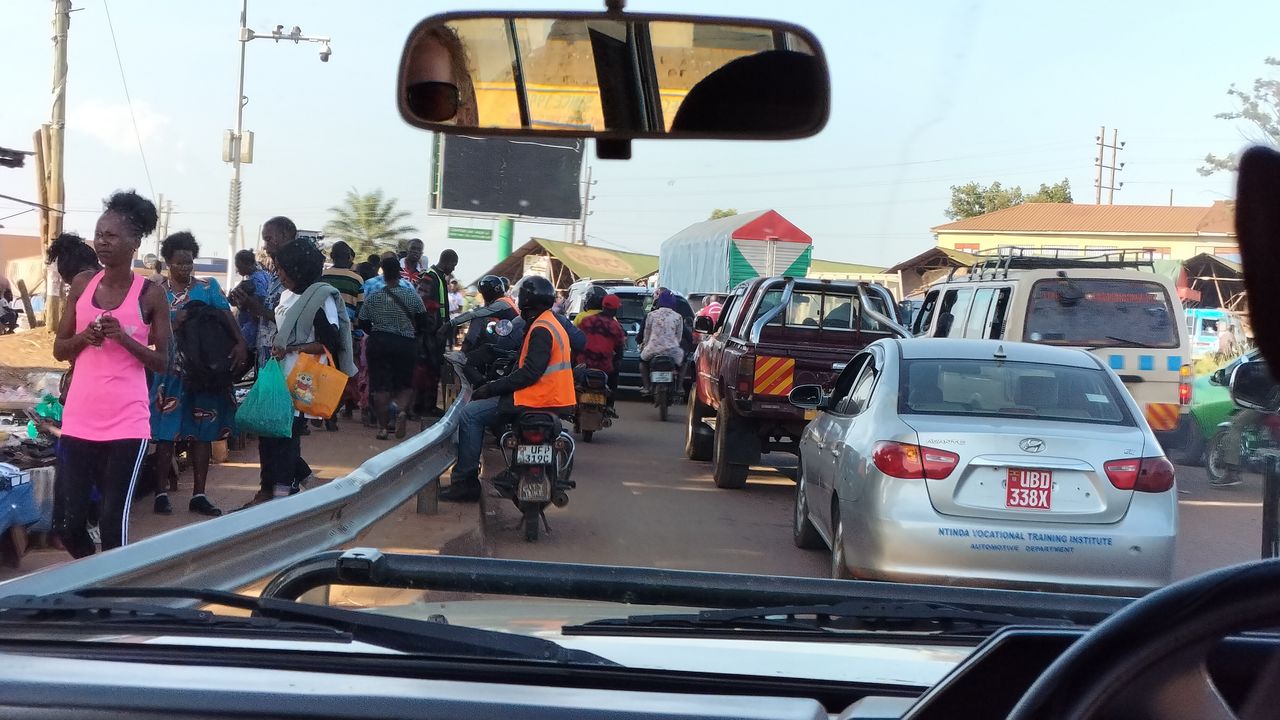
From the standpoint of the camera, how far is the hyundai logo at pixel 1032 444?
23.7 ft

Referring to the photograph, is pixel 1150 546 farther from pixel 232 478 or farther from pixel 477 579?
pixel 232 478

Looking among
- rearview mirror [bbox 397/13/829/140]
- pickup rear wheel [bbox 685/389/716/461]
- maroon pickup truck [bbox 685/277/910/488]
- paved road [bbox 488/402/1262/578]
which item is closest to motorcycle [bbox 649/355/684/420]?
paved road [bbox 488/402/1262/578]

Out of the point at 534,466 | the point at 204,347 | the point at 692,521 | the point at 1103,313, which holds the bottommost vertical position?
the point at 692,521

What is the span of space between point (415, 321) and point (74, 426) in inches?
313

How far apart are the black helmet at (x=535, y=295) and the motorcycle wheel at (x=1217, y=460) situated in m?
9.01

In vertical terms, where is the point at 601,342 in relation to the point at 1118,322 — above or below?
below

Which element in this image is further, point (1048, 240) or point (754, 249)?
point (1048, 240)

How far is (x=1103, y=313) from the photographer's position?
1384 cm

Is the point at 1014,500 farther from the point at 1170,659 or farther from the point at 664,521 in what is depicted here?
the point at 1170,659

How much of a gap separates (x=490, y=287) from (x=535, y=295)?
10.6 feet

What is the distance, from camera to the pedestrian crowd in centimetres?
643

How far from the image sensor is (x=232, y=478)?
11.4 metres

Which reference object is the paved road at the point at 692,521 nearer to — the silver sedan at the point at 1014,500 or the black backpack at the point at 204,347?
the silver sedan at the point at 1014,500

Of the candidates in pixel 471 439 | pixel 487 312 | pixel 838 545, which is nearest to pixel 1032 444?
pixel 838 545
